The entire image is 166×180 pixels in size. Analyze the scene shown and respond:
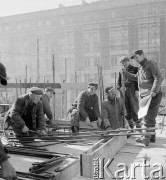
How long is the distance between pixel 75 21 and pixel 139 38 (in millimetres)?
8282

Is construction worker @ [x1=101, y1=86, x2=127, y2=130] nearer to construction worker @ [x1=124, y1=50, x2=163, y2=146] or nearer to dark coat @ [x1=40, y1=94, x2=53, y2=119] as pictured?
construction worker @ [x1=124, y1=50, x2=163, y2=146]

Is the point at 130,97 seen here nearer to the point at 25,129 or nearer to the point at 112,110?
the point at 112,110

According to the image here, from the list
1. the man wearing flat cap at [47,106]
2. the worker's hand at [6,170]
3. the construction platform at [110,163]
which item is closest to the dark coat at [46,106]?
the man wearing flat cap at [47,106]

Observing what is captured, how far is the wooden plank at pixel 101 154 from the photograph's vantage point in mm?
2947

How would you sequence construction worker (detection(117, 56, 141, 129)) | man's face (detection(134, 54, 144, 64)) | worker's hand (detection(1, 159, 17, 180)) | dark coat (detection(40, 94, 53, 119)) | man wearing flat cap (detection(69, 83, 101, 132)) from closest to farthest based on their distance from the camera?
worker's hand (detection(1, 159, 17, 180)), man's face (detection(134, 54, 144, 64)), construction worker (detection(117, 56, 141, 129)), man wearing flat cap (detection(69, 83, 101, 132)), dark coat (detection(40, 94, 53, 119))

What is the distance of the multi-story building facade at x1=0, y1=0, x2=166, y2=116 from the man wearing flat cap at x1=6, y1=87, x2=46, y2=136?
1905 centimetres

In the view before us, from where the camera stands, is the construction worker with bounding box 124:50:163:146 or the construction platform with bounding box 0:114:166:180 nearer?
the construction platform with bounding box 0:114:166:180

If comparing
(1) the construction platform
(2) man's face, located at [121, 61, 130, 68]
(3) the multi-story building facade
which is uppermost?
(3) the multi-story building facade

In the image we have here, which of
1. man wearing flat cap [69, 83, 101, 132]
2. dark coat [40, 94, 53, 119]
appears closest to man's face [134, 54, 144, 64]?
man wearing flat cap [69, 83, 101, 132]

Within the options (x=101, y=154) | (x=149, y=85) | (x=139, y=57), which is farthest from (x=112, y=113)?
(x=101, y=154)

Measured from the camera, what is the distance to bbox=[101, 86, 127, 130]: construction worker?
213 inches

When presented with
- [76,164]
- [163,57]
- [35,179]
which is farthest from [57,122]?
[163,57]

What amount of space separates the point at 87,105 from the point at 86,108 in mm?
94

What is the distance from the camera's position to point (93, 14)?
2981 centimetres
